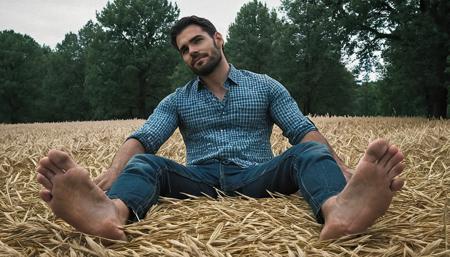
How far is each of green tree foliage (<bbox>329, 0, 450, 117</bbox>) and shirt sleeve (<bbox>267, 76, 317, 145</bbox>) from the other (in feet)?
28.0

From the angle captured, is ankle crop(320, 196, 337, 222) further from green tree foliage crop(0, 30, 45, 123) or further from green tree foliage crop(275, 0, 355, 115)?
green tree foliage crop(0, 30, 45, 123)

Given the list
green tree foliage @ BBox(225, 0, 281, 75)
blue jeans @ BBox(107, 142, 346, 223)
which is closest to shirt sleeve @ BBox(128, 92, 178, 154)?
blue jeans @ BBox(107, 142, 346, 223)

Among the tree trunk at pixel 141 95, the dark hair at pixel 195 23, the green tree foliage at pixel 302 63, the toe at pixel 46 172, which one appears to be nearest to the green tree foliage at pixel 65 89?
the tree trunk at pixel 141 95

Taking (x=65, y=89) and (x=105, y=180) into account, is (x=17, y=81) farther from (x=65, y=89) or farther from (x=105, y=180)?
(x=105, y=180)

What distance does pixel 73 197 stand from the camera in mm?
1694

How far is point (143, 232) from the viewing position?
182 centimetres

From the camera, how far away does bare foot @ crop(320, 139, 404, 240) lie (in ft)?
5.41

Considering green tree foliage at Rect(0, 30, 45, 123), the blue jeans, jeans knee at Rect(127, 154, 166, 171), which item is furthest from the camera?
green tree foliage at Rect(0, 30, 45, 123)

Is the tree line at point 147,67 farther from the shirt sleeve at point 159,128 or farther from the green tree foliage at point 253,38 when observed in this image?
the shirt sleeve at point 159,128

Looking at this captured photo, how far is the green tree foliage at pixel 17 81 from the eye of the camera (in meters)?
32.7

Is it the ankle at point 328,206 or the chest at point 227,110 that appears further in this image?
the chest at point 227,110

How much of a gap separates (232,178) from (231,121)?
38 centimetres

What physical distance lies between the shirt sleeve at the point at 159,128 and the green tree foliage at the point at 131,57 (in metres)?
26.1

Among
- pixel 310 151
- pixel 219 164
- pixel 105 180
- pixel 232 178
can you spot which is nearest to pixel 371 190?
pixel 310 151
